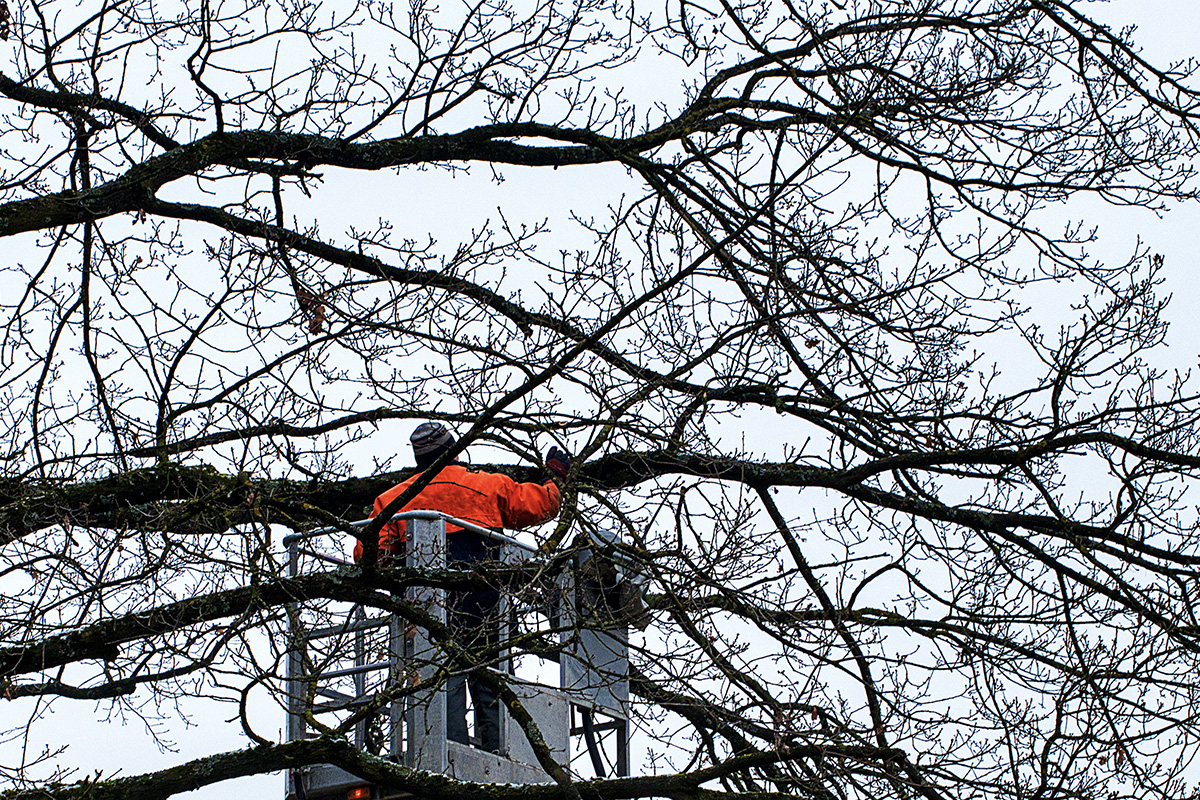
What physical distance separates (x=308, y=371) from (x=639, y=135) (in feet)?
9.24

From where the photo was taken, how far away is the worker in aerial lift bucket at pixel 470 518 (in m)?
7.56

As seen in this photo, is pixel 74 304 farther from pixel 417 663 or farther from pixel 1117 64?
pixel 1117 64

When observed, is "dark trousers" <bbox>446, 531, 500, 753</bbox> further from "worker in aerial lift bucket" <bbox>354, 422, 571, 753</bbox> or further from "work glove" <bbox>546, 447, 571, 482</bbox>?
"work glove" <bbox>546, 447, 571, 482</bbox>

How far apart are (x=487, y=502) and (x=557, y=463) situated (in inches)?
35.5

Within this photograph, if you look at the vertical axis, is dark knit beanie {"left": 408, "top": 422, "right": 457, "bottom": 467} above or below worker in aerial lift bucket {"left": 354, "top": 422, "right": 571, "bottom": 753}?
above

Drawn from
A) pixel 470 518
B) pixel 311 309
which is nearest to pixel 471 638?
pixel 470 518

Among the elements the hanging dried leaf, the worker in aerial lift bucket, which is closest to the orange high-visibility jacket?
the worker in aerial lift bucket

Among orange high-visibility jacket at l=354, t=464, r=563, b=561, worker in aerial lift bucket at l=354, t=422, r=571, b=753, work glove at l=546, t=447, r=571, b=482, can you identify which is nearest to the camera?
work glove at l=546, t=447, r=571, b=482

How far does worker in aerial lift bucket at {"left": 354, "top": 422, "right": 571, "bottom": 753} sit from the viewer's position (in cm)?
756

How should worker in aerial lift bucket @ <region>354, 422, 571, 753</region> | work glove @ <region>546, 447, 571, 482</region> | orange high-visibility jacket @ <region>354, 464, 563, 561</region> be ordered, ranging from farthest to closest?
orange high-visibility jacket @ <region>354, 464, 563, 561</region> → worker in aerial lift bucket @ <region>354, 422, 571, 753</region> → work glove @ <region>546, 447, 571, 482</region>

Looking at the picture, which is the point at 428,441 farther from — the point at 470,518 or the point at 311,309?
the point at 311,309

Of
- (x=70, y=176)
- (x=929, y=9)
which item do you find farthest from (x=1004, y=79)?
(x=70, y=176)

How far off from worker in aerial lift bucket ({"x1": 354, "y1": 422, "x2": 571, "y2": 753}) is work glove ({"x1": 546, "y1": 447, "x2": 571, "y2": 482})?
0.46m

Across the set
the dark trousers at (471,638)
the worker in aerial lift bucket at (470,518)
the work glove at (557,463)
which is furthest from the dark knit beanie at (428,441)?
the work glove at (557,463)
